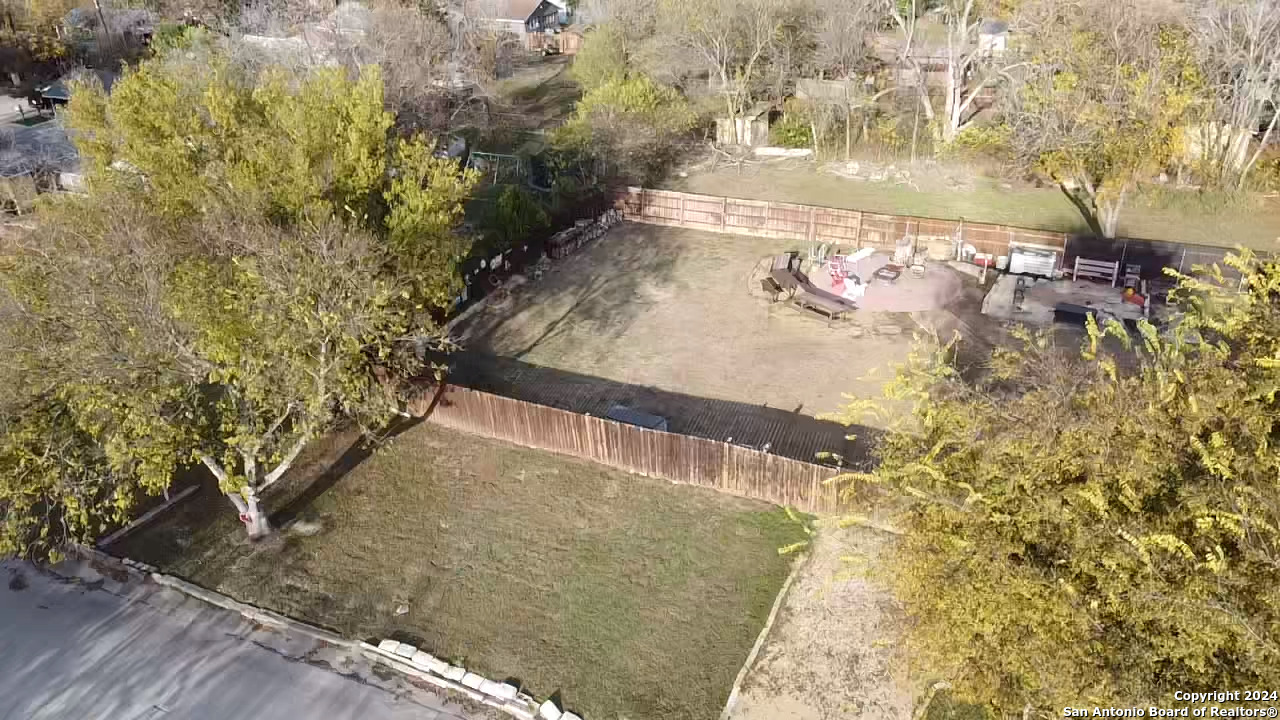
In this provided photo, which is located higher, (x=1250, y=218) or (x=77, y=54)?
(x=77, y=54)

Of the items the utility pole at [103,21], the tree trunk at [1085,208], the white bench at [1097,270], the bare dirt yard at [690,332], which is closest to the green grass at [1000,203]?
the tree trunk at [1085,208]

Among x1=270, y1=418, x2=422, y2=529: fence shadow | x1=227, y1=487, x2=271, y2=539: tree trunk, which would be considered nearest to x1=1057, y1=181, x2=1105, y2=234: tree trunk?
x1=270, y1=418, x2=422, y2=529: fence shadow

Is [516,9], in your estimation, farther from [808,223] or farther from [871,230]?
[871,230]

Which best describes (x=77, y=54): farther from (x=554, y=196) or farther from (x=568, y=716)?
(x=568, y=716)

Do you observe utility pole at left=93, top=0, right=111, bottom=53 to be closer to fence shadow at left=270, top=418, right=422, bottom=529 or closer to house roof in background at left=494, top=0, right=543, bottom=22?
house roof in background at left=494, top=0, right=543, bottom=22

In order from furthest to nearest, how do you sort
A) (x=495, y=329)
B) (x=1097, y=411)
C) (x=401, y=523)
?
(x=495, y=329) → (x=401, y=523) → (x=1097, y=411)

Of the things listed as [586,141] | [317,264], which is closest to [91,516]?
[317,264]
